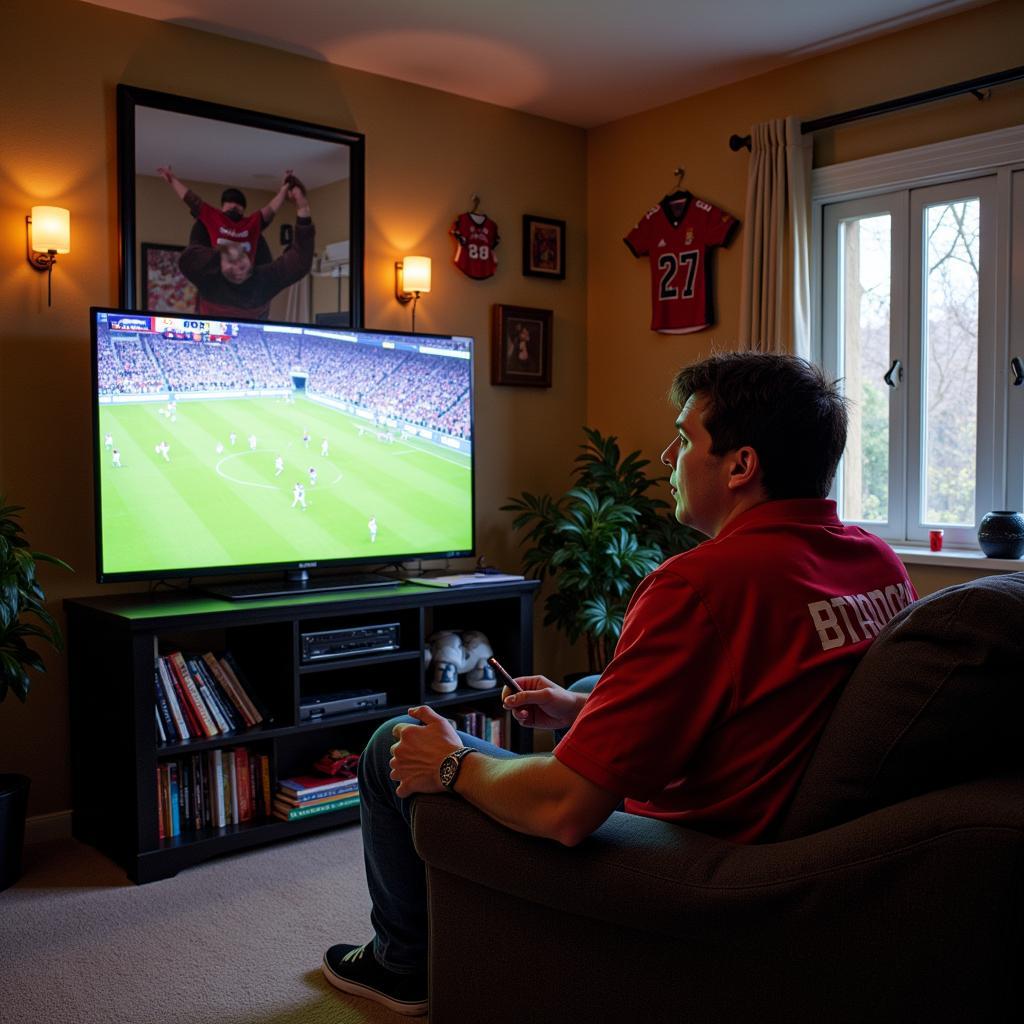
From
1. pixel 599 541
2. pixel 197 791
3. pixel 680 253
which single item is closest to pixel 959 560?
pixel 599 541

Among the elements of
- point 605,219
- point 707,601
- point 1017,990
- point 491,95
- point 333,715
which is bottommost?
point 333,715

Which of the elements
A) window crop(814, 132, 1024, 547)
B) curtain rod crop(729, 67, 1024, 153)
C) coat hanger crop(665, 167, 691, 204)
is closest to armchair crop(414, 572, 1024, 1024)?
window crop(814, 132, 1024, 547)

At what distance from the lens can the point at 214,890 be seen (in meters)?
2.79

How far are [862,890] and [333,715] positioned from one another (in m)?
2.32

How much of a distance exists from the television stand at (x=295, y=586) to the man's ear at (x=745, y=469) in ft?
6.56

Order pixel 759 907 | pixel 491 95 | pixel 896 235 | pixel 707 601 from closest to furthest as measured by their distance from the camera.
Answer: pixel 759 907 → pixel 707 601 → pixel 896 235 → pixel 491 95

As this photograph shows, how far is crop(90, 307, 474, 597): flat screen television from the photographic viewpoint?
3.02m

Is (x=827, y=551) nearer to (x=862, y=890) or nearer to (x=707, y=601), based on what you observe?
(x=707, y=601)

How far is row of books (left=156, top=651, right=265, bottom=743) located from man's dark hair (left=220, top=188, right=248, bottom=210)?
1515 millimetres

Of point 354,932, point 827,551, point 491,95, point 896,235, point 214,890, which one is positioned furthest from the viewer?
point 491,95

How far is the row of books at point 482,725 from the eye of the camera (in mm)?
3650

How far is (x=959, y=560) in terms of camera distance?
11.0 feet

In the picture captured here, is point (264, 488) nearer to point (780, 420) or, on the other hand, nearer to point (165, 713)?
point (165, 713)

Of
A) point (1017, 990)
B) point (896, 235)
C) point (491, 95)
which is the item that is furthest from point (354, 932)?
point (491, 95)
